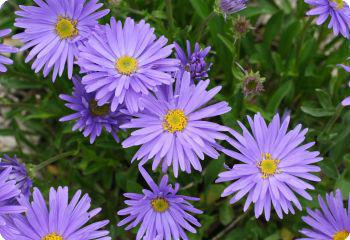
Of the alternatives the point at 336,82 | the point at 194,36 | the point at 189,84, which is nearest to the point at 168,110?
the point at 189,84

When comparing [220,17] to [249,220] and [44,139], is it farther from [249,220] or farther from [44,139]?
[44,139]

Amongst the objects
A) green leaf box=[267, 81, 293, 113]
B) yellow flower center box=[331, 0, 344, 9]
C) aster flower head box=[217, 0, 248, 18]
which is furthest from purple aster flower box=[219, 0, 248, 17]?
green leaf box=[267, 81, 293, 113]

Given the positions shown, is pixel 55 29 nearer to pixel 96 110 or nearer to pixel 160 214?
pixel 96 110

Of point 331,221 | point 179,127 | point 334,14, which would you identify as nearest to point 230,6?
point 334,14

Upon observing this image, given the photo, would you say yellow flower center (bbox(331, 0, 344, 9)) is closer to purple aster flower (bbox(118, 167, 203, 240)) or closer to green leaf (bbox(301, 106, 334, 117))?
green leaf (bbox(301, 106, 334, 117))

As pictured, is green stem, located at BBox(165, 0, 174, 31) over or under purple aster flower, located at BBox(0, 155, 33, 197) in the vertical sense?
over

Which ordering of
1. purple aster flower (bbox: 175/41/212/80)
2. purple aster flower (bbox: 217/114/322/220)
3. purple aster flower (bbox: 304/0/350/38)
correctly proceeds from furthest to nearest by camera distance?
purple aster flower (bbox: 304/0/350/38)
purple aster flower (bbox: 175/41/212/80)
purple aster flower (bbox: 217/114/322/220)

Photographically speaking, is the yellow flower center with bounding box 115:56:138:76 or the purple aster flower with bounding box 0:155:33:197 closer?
the yellow flower center with bounding box 115:56:138:76
